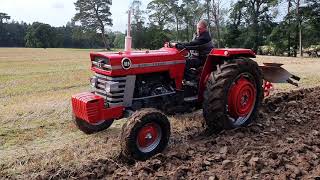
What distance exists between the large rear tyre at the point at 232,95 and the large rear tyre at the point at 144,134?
3.13 feet

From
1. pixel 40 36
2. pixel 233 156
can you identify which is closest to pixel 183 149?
pixel 233 156

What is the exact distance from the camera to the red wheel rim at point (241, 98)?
7039mm

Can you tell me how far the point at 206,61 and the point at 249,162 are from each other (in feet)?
7.43

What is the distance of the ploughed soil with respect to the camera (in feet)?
16.9

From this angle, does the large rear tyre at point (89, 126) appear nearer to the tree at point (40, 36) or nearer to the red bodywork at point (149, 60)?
the red bodywork at point (149, 60)

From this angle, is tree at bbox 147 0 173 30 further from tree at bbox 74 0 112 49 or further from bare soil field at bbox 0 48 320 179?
bare soil field at bbox 0 48 320 179

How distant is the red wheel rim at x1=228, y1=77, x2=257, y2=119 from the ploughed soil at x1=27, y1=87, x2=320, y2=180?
29 centimetres

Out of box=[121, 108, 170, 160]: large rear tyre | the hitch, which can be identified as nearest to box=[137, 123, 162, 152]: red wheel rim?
box=[121, 108, 170, 160]: large rear tyre

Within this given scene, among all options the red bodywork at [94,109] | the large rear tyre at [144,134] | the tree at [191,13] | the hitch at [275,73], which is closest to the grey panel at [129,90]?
the red bodywork at [94,109]

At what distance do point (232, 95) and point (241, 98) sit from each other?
265 mm

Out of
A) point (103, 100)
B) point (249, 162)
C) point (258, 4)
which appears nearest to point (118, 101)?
point (103, 100)

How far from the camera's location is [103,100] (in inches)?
248

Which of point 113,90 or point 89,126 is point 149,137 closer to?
point 113,90

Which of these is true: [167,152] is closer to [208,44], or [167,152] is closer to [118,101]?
[118,101]
